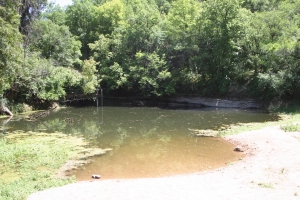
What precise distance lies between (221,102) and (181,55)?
30.7 feet

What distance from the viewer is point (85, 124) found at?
24.1m

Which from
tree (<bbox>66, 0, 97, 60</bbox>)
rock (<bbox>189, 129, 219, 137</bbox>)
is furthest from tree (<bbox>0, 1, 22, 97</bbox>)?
tree (<bbox>66, 0, 97, 60</bbox>)

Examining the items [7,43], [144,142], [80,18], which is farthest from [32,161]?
[80,18]

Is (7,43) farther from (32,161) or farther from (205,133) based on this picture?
(205,133)

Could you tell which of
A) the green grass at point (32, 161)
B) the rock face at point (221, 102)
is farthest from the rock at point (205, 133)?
the rock face at point (221, 102)

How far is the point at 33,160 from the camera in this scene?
42.3 feet

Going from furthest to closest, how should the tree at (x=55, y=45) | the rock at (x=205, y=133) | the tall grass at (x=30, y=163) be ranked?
the tree at (x=55, y=45) < the rock at (x=205, y=133) < the tall grass at (x=30, y=163)

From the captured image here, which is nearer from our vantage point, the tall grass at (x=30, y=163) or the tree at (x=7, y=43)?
the tall grass at (x=30, y=163)

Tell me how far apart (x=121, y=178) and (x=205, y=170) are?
386cm

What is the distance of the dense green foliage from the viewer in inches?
1183

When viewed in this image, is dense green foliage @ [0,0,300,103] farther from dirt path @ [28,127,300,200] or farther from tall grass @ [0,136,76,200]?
dirt path @ [28,127,300,200]

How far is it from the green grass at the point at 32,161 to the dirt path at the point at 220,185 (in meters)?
0.76

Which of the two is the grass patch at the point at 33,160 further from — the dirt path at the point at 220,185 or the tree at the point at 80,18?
the tree at the point at 80,18

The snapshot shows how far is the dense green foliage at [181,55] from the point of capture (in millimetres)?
30048
